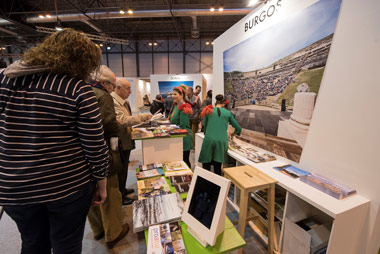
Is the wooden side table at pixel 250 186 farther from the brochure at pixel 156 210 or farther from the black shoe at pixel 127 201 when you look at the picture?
the black shoe at pixel 127 201

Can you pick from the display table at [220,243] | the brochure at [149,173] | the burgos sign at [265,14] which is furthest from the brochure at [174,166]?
the burgos sign at [265,14]

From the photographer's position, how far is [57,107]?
760mm

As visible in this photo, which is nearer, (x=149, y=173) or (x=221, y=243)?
(x=221, y=243)

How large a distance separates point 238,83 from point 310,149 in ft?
4.80

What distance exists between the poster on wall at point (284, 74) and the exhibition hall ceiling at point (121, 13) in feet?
16.9

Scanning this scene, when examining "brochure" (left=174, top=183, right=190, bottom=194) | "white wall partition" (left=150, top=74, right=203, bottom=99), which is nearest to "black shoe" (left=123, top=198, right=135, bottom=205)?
"brochure" (left=174, top=183, right=190, bottom=194)

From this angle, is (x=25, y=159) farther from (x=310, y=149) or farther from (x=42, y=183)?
(x=310, y=149)

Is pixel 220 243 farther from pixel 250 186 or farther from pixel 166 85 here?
pixel 166 85

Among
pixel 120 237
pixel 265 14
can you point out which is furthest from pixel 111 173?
pixel 265 14

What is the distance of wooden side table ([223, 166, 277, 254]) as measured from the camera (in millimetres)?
1435

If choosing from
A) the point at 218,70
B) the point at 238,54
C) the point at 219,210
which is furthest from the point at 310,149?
the point at 218,70

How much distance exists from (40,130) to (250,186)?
4.57 feet

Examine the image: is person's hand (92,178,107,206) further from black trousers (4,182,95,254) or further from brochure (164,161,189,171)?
brochure (164,161,189,171)

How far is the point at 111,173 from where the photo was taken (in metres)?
1.48
